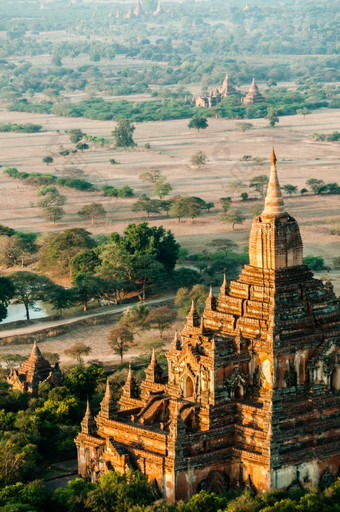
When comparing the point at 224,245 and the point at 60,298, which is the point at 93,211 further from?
the point at 60,298

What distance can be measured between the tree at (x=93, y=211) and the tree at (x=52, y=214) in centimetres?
188

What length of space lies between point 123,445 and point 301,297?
7.71 metres

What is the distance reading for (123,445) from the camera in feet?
139

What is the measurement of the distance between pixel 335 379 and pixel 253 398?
2924 millimetres

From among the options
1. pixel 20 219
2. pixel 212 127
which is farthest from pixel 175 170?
pixel 212 127

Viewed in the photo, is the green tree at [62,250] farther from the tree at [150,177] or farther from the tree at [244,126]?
the tree at [244,126]

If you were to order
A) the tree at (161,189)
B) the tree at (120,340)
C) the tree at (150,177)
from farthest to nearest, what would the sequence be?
the tree at (150,177)
the tree at (161,189)
the tree at (120,340)

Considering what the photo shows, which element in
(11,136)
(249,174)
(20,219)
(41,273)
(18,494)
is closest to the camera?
(18,494)

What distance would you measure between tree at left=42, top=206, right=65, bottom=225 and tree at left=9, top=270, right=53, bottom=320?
106ft

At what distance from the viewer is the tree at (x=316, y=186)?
118m

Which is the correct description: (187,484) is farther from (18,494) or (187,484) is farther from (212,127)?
(212,127)

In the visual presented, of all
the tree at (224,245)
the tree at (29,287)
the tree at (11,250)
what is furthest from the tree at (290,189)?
the tree at (29,287)

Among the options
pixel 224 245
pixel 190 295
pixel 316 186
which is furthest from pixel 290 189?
pixel 190 295

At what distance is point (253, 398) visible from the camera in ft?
137
